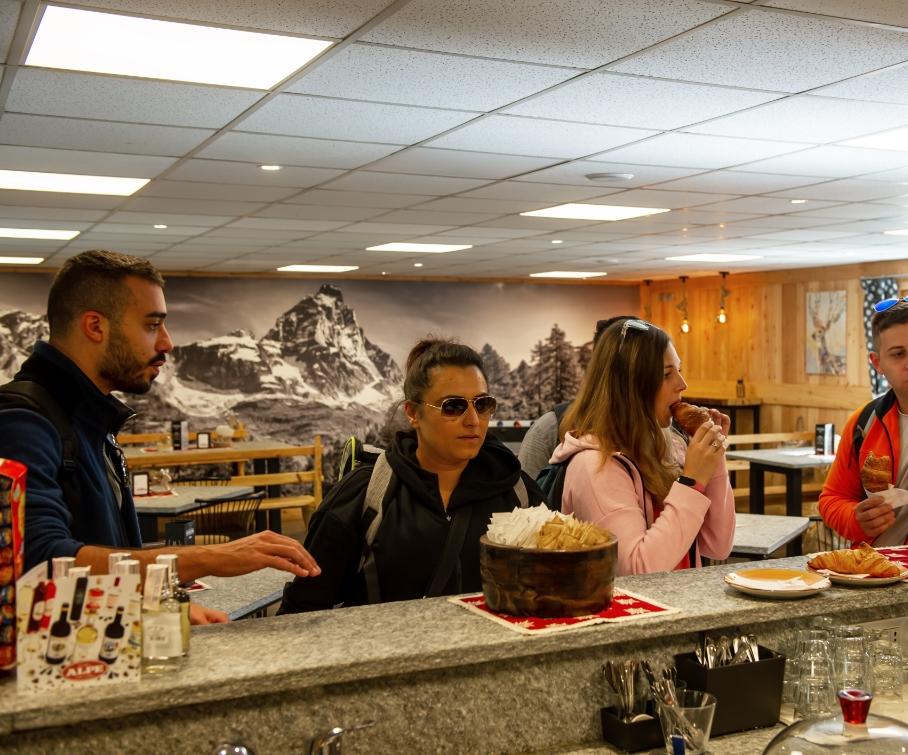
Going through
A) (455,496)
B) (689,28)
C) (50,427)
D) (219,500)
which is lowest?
(219,500)

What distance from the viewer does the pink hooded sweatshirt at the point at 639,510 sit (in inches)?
93.0

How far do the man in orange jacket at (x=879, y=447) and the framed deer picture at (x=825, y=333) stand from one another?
9.13m

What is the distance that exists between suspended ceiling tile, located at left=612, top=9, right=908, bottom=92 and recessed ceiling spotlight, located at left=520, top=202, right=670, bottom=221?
10.4ft

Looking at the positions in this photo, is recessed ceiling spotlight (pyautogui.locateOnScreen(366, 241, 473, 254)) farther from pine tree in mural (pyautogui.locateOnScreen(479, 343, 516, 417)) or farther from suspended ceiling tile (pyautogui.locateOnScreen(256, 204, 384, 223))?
pine tree in mural (pyautogui.locateOnScreen(479, 343, 516, 417))

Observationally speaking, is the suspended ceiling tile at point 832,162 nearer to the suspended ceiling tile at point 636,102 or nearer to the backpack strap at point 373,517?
the suspended ceiling tile at point 636,102

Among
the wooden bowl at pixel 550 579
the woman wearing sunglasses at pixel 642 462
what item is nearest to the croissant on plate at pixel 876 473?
the woman wearing sunglasses at pixel 642 462

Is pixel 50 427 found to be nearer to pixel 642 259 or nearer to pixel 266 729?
pixel 266 729

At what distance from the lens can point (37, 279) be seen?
11.8m

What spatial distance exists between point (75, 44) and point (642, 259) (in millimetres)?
8837

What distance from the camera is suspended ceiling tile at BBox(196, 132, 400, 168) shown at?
15.4 feet

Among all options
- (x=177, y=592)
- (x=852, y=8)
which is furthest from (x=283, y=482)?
(x=177, y=592)

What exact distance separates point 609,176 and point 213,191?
8.02 ft

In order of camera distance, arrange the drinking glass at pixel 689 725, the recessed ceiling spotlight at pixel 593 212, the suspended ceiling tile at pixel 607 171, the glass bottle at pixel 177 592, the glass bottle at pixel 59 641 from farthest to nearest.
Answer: the recessed ceiling spotlight at pixel 593 212, the suspended ceiling tile at pixel 607 171, the drinking glass at pixel 689 725, the glass bottle at pixel 177 592, the glass bottle at pixel 59 641

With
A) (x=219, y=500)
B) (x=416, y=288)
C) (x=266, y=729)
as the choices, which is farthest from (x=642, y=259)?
(x=266, y=729)
